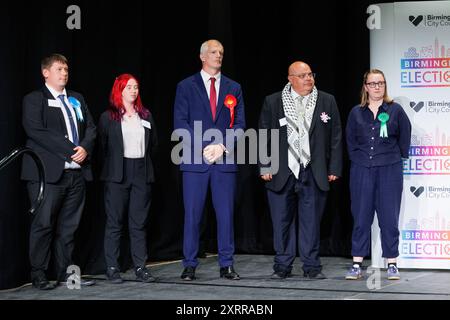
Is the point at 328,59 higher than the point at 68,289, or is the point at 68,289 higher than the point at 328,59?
the point at 328,59

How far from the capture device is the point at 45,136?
6473 mm

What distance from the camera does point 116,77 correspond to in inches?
297

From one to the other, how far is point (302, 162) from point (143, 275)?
1530 mm

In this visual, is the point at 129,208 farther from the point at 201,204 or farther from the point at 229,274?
the point at 229,274

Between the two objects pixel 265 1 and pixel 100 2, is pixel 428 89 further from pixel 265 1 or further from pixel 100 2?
pixel 100 2

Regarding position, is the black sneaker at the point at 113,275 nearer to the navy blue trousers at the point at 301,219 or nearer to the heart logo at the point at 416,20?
the navy blue trousers at the point at 301,219

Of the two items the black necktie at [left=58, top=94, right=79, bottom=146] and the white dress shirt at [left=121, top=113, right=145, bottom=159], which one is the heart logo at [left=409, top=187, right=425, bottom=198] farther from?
the black necktie at [left=58, top=94, right=79, bottom=146]

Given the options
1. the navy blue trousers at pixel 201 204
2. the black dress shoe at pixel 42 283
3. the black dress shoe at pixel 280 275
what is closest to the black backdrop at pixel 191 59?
the black dress shoe at pixel 42 283

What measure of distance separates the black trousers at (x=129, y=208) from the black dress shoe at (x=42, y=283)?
0.55 meters

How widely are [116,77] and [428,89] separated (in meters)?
2.64

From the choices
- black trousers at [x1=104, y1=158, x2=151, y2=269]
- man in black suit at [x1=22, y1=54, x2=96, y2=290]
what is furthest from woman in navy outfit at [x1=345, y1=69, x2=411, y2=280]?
man in black suit at [x1=22, y1=54, x2=96, y2=290]

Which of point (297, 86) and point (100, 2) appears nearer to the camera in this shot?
point (297, 86)

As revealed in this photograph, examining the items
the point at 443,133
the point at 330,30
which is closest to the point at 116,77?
the point at 330,30
